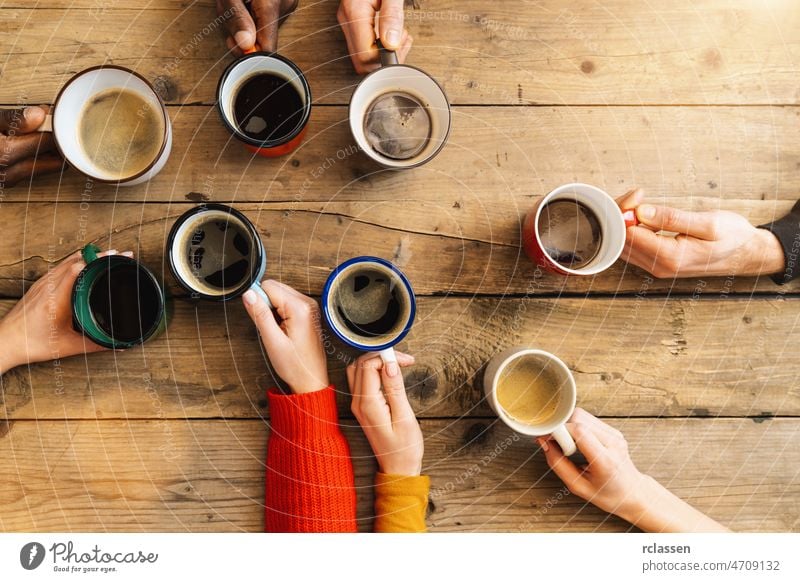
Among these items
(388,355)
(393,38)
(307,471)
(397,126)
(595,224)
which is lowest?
(307,471)

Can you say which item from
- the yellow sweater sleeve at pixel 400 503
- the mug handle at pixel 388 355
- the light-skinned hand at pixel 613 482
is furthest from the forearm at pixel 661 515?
the mug handle at pixel 388 355

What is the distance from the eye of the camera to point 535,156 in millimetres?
796

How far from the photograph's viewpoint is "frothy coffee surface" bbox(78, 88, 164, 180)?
2.37 feet

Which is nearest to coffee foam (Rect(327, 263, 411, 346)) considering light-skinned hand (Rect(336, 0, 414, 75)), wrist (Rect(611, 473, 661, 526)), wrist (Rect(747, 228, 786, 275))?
light-skinned hand (Rect(336, 0, 414, 75))

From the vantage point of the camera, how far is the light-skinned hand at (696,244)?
0.74 m

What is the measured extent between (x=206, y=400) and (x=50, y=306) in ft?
0.83

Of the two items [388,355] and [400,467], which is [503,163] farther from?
[400,467]

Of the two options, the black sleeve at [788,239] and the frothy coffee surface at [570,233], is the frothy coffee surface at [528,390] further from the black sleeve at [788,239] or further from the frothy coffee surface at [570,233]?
the black sleeve at [788,239]

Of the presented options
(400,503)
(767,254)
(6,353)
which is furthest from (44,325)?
(767,254)

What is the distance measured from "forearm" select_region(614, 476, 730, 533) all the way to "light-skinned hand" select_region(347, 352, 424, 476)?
12.7 inches

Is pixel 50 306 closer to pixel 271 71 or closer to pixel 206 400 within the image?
pixel 206 400

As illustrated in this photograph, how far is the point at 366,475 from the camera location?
0.77 meters

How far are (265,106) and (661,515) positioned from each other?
82 cm
